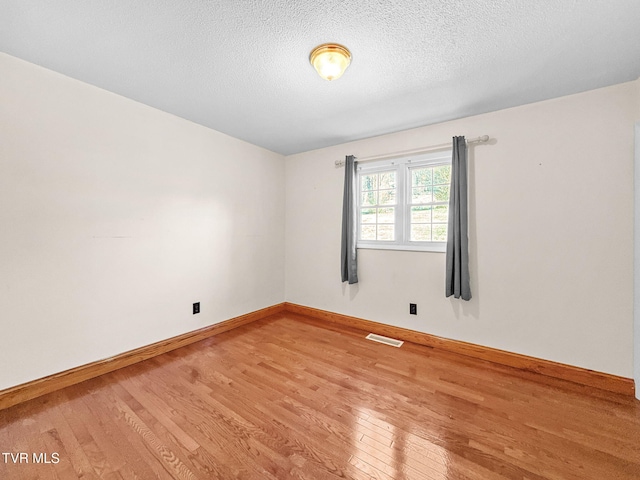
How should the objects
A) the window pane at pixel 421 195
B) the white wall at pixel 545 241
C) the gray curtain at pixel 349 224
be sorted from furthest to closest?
the gray curtain at pixel 349 224 < the window pane at pixel 421 195 < the white wall at pixel 545 241

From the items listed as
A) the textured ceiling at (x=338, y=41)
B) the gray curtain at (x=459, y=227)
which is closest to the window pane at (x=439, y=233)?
the gray curtain at (x=459, y=227)

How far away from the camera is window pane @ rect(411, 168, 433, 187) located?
3.03 metres

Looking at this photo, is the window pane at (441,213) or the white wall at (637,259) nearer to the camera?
the white wall at (637,259)

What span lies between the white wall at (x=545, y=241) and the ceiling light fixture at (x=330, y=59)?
1.58 meters

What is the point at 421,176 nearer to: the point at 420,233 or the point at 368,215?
the point at 420,233

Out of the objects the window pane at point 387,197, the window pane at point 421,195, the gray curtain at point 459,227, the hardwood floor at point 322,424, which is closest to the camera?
the hardwood floor at point 322,424

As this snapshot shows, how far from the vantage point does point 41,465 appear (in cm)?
137

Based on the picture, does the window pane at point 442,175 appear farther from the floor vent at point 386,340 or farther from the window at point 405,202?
the floor vent at point 386,340

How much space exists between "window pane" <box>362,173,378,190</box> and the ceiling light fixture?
171cm

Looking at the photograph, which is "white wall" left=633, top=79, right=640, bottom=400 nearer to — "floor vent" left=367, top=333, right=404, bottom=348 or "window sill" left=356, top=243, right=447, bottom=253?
"window sill" left=356, top=243, right=447, bottom=253

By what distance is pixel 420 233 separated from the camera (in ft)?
10.1

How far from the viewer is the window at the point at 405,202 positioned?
295 cm

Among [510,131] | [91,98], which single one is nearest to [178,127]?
[91,98]

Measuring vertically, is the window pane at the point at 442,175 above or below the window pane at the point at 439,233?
above
